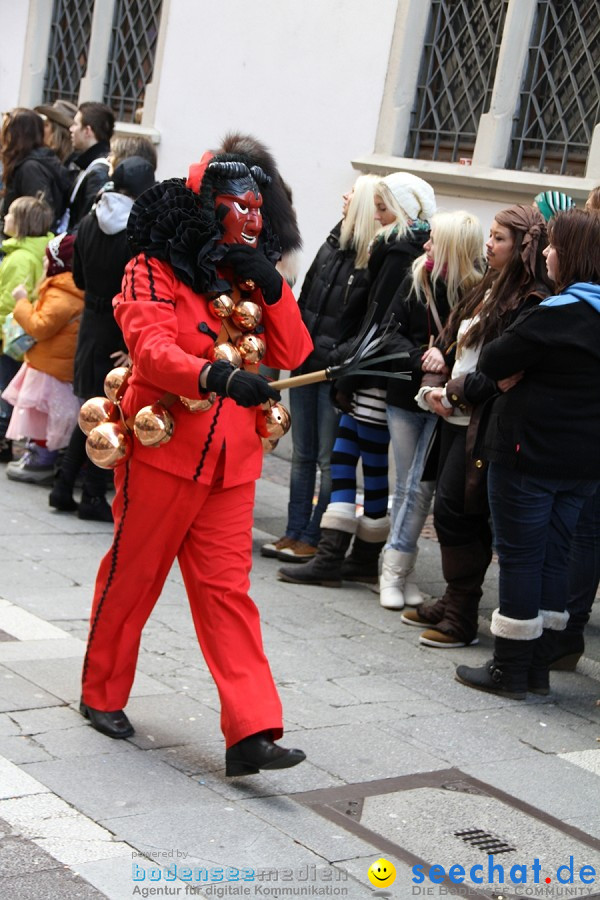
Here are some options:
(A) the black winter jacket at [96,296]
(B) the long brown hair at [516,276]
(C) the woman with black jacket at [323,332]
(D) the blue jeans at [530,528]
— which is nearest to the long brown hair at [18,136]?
(A) the black winter jacket at [96,296]

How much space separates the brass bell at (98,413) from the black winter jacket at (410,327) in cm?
226

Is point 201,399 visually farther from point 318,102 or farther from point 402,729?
point 318,102

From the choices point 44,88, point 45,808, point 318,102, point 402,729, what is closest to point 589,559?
point 402,729

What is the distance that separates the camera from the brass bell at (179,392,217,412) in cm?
439

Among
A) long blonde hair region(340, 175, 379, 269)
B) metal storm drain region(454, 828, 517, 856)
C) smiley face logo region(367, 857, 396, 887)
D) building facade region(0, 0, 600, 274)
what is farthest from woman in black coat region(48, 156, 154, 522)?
smiley face logo region(367, 857, 396, 887)

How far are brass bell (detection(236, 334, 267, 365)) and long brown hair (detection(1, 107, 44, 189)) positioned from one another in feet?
20.1

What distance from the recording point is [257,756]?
435 cm

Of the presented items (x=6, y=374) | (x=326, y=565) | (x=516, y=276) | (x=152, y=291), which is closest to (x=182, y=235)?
(x=152, y=291)

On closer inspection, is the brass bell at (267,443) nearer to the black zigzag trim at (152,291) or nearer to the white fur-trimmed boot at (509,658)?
the black zigzag trim at (152,291)

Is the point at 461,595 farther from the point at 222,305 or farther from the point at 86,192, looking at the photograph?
the point at 86,192

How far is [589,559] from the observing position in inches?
247

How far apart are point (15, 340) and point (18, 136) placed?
2104mm

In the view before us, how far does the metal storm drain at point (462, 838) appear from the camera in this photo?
3948 mm

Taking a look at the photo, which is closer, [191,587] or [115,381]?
[191,587]
